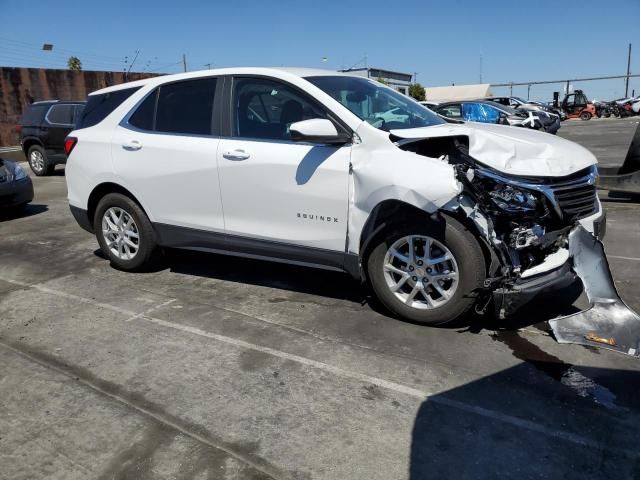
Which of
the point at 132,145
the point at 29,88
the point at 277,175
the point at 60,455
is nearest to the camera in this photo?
the point at 60,455

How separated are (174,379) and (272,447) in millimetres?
973

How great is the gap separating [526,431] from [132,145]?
406cm

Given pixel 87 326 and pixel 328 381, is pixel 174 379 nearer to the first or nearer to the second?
pixel 328 381

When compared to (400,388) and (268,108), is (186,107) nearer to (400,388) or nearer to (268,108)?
(268,108)

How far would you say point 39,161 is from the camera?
Result: 13.7 m

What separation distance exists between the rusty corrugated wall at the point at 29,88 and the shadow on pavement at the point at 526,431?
2607 centimetres

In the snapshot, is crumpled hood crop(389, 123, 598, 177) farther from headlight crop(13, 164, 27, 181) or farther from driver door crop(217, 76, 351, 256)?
headlight crop(13, 164, 27, 181)

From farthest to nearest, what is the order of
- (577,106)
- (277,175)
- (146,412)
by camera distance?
(577,106) → (277,175) → (146,412)

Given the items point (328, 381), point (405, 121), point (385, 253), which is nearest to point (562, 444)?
point (328, 381)

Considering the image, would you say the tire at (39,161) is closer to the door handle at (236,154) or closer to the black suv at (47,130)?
the black suv at (47,130)

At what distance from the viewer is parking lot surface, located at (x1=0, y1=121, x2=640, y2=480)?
258 centimetres

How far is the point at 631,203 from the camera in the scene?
8086 mm

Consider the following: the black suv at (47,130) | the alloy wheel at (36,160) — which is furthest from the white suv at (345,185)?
the alloy wheel at (36,160)

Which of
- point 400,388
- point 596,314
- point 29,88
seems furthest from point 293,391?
point 29,88
